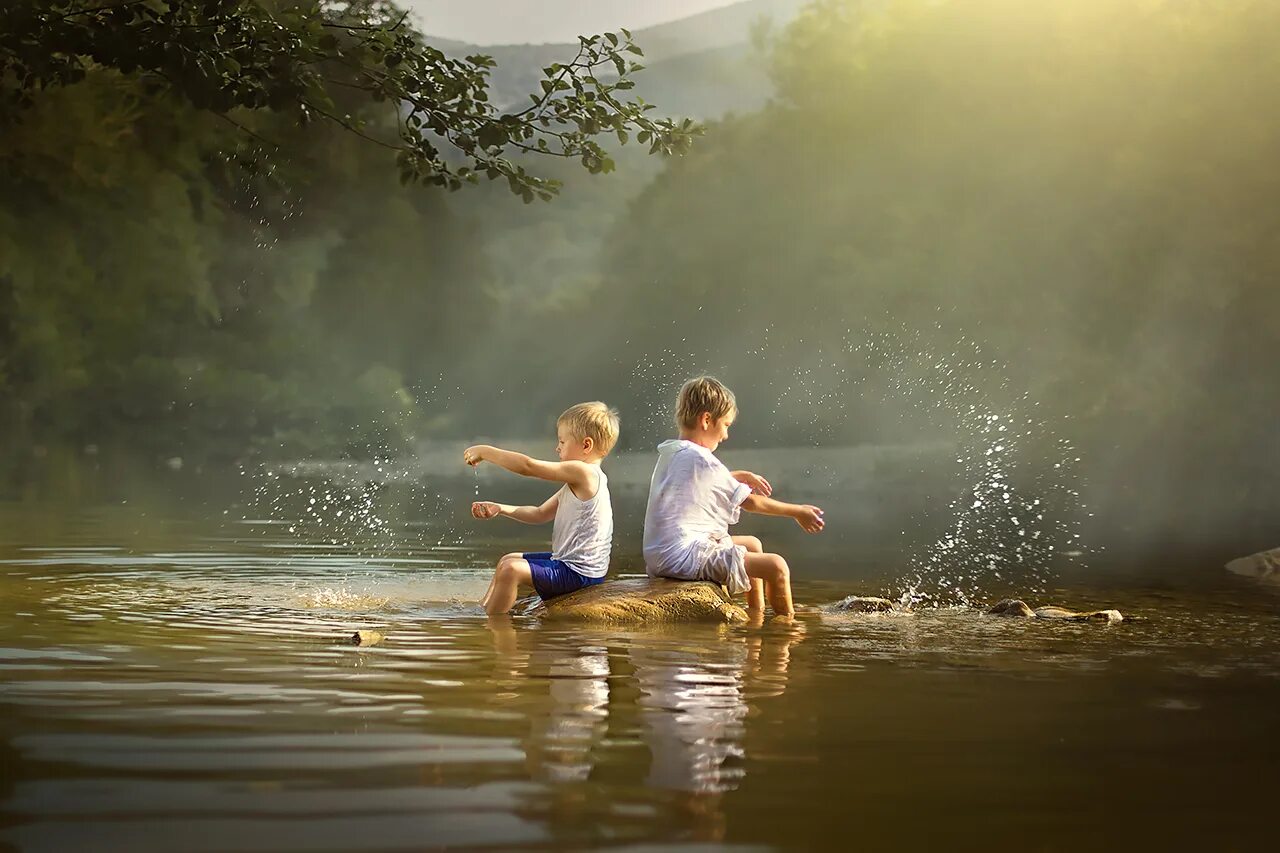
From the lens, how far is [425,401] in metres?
60.3

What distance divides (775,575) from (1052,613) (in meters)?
1.68

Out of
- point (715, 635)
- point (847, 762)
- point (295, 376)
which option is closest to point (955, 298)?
point (295, 376)

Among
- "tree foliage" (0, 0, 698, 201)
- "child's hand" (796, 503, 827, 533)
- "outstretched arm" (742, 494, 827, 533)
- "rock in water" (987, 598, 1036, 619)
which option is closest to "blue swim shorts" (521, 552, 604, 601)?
"outstretched arm" (742, 494, 827, 533)

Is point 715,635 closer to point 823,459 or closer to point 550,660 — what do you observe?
point 550,660

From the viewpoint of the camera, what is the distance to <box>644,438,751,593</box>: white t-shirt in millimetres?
9500

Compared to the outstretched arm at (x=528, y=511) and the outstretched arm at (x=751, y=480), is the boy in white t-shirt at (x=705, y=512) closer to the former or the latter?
the outstretched arm at (x=751, y=480)

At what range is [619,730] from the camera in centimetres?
527

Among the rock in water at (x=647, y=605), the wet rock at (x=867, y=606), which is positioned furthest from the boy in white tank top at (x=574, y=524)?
the wet rock at (x=867, y=606)

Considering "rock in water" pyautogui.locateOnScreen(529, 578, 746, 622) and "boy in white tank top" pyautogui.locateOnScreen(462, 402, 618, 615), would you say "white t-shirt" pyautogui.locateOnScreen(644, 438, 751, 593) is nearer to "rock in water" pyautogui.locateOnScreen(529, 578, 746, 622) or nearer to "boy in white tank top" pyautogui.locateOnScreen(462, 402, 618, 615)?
"rock in water" pyautogui.locateOnScreen(529, 578, 746, 622)

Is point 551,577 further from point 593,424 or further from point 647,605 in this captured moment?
point 593,424

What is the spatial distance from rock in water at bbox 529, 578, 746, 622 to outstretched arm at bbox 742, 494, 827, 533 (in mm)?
597

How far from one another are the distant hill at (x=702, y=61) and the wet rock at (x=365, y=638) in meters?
80.4

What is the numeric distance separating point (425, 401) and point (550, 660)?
5374 centimetres

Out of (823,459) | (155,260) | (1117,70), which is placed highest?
(1117,70)
